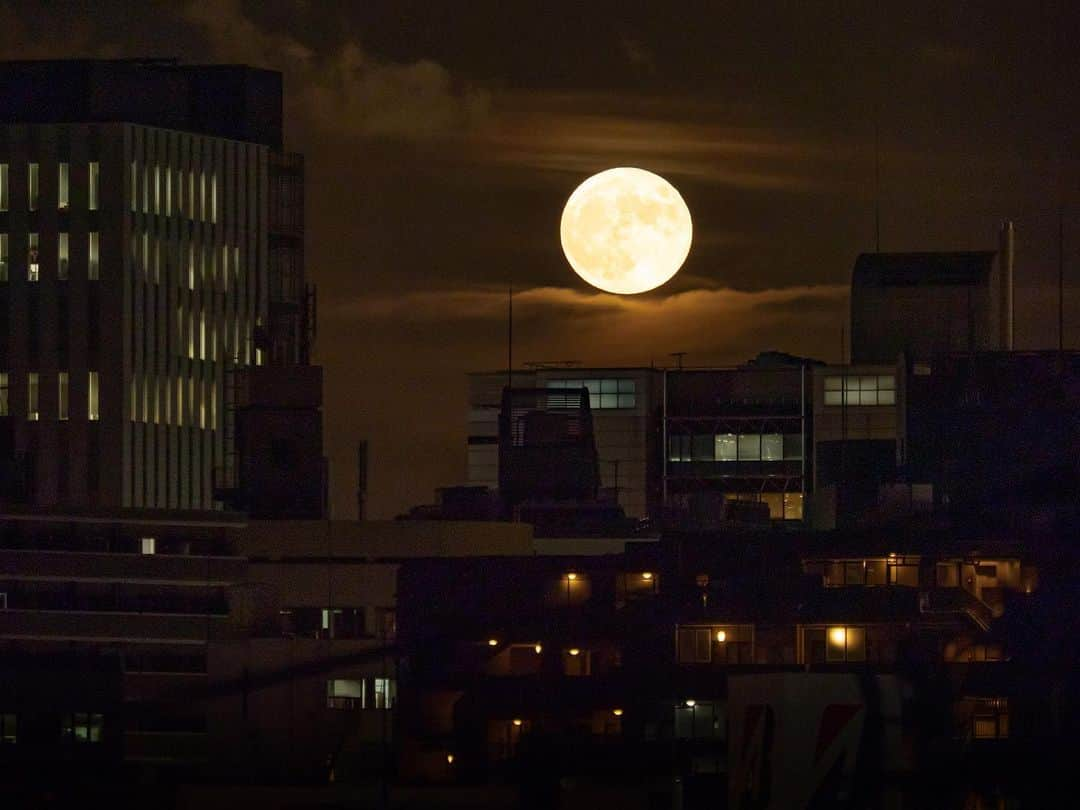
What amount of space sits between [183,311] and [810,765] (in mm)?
121189

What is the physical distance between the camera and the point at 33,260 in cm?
17238

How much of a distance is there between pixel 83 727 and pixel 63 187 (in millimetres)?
76709

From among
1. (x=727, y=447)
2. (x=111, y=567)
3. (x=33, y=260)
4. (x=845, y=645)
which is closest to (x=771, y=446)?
(x=727, y=447)

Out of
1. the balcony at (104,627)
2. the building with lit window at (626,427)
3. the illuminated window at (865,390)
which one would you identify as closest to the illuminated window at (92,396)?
the building with lit window at (626,427)

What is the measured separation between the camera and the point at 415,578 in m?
97.2

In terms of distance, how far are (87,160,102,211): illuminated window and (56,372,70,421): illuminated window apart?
413 inches

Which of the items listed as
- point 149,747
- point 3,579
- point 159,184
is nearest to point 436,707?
point 149,747

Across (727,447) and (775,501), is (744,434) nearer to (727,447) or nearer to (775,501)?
(727,447)

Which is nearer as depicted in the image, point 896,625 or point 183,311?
point 896,625

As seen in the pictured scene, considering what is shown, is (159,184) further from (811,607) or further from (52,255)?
(811,607)

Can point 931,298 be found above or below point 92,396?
above

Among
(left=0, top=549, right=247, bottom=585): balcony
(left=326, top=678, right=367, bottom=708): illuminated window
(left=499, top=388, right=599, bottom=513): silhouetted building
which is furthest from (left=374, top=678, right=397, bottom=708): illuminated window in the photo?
(left=499, top=388, right=599, bottom=513): silhouetted building

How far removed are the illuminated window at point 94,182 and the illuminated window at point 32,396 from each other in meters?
10.9

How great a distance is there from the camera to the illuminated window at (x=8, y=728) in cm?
9650
